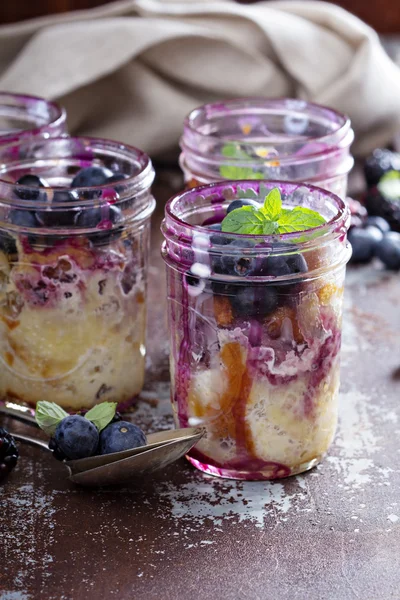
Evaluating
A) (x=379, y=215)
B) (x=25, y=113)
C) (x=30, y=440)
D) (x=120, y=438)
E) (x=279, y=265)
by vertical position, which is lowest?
(x=379, y=215)

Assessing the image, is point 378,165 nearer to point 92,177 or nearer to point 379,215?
point 379,215

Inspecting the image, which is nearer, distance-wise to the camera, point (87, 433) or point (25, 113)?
point (87, 433)

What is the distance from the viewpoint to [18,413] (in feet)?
4.70

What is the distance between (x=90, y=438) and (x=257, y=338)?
0.88 ft

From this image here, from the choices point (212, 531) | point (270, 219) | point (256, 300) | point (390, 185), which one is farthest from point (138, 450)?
point (390, 185)

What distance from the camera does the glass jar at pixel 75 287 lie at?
4.51 ft

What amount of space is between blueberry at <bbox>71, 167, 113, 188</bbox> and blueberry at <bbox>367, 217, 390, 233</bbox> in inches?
34.5

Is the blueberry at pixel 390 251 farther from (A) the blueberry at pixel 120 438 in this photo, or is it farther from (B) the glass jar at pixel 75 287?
(A) the blueberry at pixel 120 438

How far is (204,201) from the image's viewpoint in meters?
1.38

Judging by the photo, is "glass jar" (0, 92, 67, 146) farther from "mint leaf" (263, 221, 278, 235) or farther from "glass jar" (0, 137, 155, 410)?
"mint leaf" (263, 221, 278, 235)

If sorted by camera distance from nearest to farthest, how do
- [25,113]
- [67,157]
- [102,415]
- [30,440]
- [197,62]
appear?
[102,415] < [30,440] < [67,157] < [25,113] < [197,62]

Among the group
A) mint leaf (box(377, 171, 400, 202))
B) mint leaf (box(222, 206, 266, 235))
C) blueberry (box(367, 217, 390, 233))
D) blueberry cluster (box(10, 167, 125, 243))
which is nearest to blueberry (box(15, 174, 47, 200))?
blueberry cluster (box(10, 167, 125, 243))

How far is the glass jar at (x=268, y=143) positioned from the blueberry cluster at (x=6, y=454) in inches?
24.3

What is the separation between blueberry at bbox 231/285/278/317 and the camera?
3.96 feet
